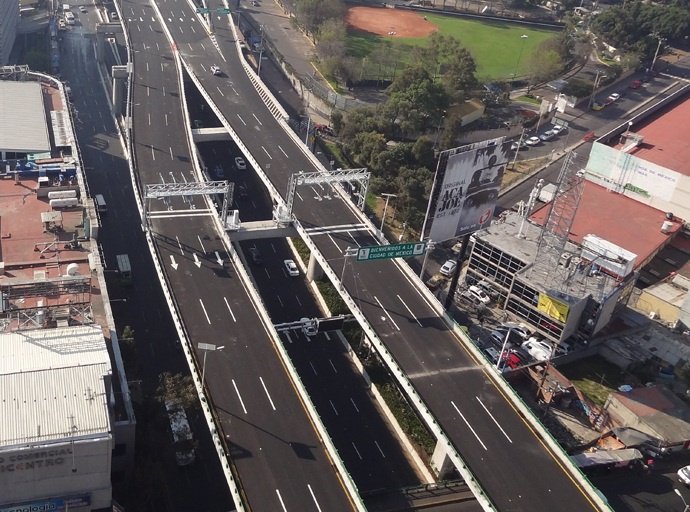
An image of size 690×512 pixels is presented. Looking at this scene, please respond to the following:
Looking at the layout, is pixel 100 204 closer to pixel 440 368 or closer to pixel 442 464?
pixel 440 368

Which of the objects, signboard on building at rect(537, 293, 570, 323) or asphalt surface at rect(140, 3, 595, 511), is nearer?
asphalt surface at rect(140, 3, 595, 511)

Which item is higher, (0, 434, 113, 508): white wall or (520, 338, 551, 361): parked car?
(0, 434, 113, 508): white wall

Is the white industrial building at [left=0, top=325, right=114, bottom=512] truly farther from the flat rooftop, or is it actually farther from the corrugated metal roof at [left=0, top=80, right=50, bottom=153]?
the flat rooftop

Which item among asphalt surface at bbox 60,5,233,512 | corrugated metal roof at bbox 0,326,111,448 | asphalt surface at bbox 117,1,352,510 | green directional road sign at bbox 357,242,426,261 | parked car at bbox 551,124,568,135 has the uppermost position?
green directional road sign at bbox 357,242,426,261

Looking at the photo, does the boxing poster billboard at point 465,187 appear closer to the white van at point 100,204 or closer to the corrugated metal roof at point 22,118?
the white van at point 100,204

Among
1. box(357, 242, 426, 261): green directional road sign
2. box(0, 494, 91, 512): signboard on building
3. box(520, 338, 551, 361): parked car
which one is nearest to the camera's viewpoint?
box(0, 494, 91, 512): signboard on building

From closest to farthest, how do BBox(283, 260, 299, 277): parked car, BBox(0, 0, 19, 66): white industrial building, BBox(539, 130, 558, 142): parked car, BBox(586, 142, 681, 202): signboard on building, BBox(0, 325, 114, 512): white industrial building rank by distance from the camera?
1. BBox(0, 325, 114, 512): white industrial building
2. BBox(283, 260, 299, 277): parked car
3. BBox(586, 142, 681, 202): signboard on building
4. BBox(0, 0, 19, 66): white industrial building
5. BBox(539, 130, 558, 142): parked car

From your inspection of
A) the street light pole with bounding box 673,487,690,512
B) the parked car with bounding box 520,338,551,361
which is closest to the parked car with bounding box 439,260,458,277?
the parked car with bounding box 520,338,551,361
